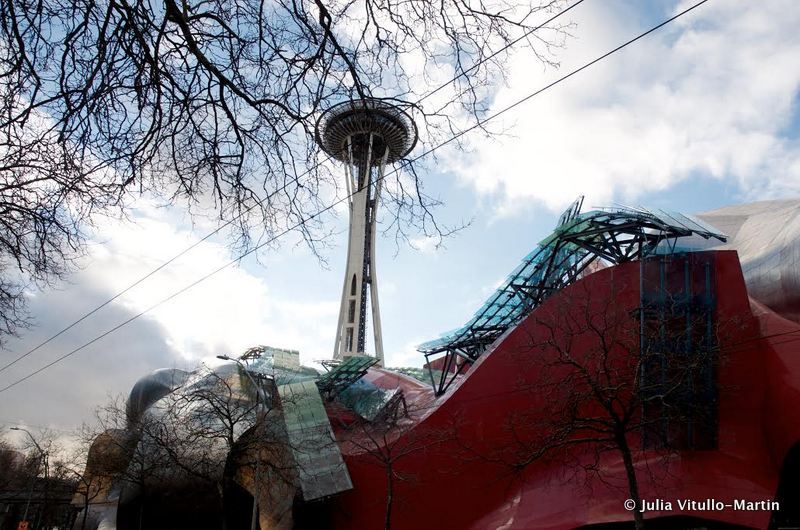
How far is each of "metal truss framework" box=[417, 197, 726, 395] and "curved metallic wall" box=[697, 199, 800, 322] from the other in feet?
7.10

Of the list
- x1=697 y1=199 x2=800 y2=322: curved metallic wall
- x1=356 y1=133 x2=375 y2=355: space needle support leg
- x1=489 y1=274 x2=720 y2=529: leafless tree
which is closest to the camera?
x1=489 y1=274 x2=720 y2=529: leafless tree

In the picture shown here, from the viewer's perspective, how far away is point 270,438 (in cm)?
2244

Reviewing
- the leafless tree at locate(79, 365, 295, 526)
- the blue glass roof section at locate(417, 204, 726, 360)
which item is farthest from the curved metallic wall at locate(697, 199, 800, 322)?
the leafless tree at locate(79, 365, 295, 526)

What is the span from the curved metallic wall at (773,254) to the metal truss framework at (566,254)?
216cm

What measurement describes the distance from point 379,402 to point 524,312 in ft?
24.4

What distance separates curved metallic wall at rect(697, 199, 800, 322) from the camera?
1839 centimetres

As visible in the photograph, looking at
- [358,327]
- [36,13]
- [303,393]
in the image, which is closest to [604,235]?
[303,393]

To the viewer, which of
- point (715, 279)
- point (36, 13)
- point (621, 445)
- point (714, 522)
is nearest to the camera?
point (36, 13)

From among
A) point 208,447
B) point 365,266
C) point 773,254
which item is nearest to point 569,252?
point 773,254

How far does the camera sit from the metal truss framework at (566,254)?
18812 mm

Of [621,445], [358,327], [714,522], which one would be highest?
[358,327]

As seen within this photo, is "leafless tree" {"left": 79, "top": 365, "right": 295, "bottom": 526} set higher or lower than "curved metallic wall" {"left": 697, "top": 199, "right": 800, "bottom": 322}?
lower

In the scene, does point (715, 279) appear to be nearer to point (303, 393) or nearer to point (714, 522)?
point (714, 522)

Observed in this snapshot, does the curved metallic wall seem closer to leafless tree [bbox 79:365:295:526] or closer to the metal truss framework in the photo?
the metal truss framework
